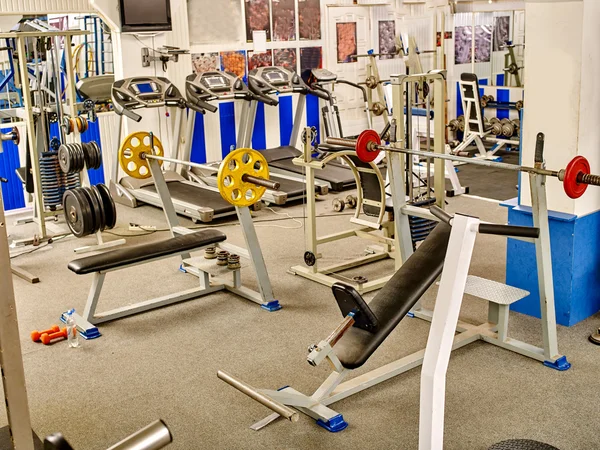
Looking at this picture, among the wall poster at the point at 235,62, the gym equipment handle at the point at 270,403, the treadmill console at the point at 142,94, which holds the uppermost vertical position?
the wall poster at the point at 235,62

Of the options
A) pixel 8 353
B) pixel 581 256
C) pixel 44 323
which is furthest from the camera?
pixel 44 323

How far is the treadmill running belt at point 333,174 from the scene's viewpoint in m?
7.52

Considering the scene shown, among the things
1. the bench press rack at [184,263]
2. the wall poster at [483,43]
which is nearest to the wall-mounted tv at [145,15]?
the bench press rack at [184,263]

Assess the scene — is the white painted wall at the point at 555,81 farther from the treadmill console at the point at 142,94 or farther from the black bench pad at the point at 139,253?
the treadmill console at the point at 142,94

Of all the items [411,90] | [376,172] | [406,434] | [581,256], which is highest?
[411,90]

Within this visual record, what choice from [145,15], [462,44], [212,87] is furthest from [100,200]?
[462,44]

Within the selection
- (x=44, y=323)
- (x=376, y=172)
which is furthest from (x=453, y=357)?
(x=44, y=323)

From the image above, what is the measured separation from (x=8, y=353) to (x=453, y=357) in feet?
9.68

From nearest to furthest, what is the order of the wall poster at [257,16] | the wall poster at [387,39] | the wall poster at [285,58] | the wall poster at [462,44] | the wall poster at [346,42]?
the wall poster at [257,16]
the wall poster at [285,58]
the wall poster at [346,42]
the wall poster at [387,39]
the wall poster at [462,44]

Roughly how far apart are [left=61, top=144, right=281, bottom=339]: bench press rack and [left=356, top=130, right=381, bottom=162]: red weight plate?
1.80 feet

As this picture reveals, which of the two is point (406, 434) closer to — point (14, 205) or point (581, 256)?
point (581, 256)

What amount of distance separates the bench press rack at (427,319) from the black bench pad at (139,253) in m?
1.27

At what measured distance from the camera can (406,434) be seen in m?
3.08

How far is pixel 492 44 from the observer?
Answer: 32.9 ft
